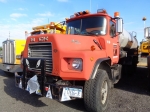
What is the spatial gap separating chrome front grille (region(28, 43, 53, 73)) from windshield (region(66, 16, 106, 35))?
1451 millimetres

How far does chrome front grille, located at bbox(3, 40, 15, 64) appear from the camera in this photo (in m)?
7.84

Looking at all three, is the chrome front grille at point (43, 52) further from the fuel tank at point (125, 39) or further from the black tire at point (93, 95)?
the fuel tank at point (125, 39)

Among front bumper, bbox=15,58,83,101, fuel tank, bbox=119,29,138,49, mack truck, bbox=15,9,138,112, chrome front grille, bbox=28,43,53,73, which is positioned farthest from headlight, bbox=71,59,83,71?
fuel tank, bbox=119,29,138,49

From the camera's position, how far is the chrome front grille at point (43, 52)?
138 inches

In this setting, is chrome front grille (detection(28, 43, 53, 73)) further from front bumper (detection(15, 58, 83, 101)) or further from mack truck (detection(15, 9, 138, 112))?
front bumper (detection(15, 58, 83, 101))

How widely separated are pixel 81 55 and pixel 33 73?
1508 millimetres

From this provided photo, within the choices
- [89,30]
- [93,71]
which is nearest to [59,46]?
[93,71]

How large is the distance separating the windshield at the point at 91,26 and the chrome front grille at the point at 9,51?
13.7ft

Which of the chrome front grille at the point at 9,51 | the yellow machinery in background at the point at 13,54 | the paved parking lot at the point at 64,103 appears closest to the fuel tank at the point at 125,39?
the paved parking lot at the point at 64,103

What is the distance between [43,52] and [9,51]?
5133mm

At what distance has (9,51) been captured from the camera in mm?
8094

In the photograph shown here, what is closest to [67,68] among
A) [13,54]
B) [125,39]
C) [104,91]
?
[104,91]

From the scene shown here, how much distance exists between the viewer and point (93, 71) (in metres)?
3.32

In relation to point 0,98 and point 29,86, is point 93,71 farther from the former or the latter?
point 0,98
